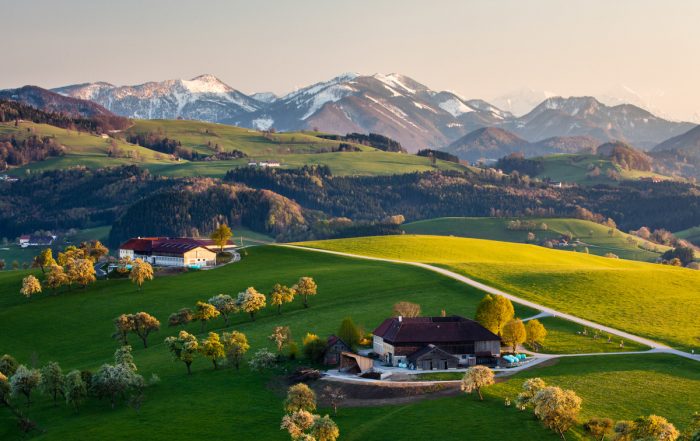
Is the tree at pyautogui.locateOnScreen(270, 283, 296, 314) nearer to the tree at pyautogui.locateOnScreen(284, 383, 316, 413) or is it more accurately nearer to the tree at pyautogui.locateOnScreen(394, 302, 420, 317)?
the tree at pyautogui.locateOnScreen(394, 302, 420, 317)

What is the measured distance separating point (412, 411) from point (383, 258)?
307 ft

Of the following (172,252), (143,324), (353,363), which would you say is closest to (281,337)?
(353,363)

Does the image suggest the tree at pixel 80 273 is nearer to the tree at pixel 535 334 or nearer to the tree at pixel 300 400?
the tree at pixel 300 400

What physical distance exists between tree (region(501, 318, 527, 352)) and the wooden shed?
19.3 meters

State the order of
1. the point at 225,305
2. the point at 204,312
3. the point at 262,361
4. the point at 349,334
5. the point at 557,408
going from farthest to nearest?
1. the point at 225,305
2. the point at 204,312
3. the point at 349,334
4. the point at 262,361
5. the point at 557,408

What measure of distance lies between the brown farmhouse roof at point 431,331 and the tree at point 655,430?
36308 millimetres

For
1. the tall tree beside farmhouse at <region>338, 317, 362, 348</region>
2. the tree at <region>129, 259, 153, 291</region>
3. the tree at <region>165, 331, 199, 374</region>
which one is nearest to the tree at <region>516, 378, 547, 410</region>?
the tall tree beside farmhouse at <region>338, 317, 362, 348</region>

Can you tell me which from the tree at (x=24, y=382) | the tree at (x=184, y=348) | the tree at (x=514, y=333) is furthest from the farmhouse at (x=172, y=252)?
the tree at (x=514, y=333)

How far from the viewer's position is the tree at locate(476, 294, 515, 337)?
11344 cm

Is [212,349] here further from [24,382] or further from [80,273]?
[80,273]

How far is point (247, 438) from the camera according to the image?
3307 inches

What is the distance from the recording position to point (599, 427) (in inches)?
3105

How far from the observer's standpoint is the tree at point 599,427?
78.7 metres

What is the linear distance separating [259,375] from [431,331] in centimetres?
2344
